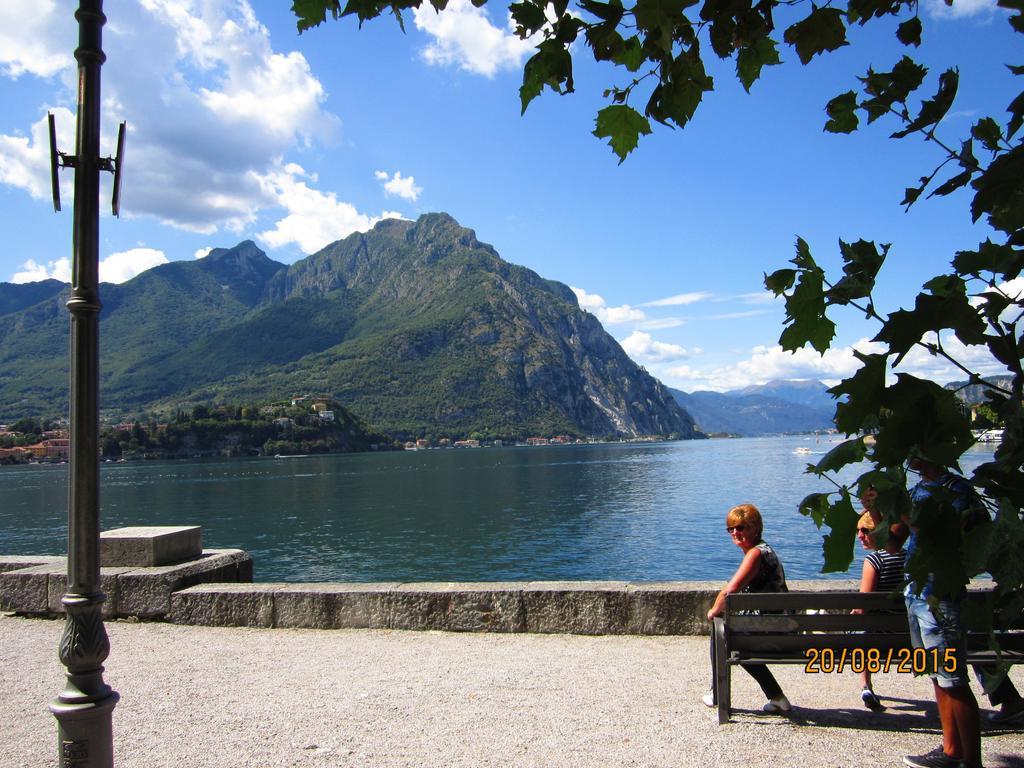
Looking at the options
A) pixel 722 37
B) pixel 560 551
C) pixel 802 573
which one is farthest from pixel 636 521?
pixel 722 37

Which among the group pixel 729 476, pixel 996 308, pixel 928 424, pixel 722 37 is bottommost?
pixel 729 476

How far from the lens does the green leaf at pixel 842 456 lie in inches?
53.9

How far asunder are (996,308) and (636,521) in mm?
41422

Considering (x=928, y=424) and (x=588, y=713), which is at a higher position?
(x=928, y=424)

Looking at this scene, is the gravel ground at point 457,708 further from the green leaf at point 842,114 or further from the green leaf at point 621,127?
the green leaf at point 842,114

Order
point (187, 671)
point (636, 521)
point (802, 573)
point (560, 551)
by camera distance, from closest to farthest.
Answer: point (187, 671)
point (802, 573)
point (560, 551)
point (636, 521)

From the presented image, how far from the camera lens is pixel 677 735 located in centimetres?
459

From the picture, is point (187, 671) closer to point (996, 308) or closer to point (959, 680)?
point (959, 680)

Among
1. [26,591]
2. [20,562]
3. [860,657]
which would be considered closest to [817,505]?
[860,657]

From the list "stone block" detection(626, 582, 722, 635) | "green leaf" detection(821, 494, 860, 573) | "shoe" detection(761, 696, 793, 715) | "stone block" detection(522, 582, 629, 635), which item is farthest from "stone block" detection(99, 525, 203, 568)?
"green leaf" detection(821, 494, 860, 573)

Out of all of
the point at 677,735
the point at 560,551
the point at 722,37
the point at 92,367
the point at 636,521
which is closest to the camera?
the point at 722,37

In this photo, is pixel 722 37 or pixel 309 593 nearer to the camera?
pixel 722 37

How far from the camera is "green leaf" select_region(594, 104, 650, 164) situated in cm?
188

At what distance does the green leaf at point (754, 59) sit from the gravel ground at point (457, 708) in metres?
3.60
